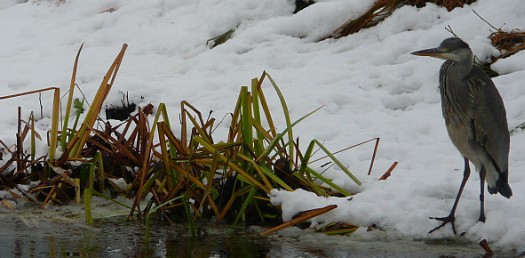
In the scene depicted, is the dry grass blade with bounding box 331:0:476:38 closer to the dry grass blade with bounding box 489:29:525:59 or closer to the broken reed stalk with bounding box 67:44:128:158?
the dry grass blade with bounding box 489:29:525:59

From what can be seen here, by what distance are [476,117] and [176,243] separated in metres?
1.94

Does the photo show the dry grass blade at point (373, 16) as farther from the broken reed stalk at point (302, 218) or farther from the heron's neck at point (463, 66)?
the broken reed stalk at point (302, 218)

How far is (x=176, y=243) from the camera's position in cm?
443

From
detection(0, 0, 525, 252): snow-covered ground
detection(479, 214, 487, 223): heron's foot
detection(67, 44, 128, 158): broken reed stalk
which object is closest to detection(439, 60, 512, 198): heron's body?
detection(0, 0, 525, 252): snow-covered ground

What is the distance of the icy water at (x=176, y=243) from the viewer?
4203 millimetres

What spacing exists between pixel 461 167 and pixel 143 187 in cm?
225

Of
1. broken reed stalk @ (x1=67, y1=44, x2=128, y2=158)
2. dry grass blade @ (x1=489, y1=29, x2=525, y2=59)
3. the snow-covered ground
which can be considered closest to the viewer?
the snow-covered ground

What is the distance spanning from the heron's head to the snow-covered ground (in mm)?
775

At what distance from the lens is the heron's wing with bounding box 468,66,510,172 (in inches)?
192

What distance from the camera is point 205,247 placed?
14.2ft

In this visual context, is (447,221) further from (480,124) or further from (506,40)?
(506,40)

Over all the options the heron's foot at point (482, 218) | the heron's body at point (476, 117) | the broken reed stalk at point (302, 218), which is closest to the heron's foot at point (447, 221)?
the heron's foot at point (482, 218)

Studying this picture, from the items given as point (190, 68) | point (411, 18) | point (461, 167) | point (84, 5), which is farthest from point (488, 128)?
point (84, 5)

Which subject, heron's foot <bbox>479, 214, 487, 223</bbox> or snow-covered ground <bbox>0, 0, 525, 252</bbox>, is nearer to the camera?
heron's foot <bbox>479, 214, 487, 223</bbox>
